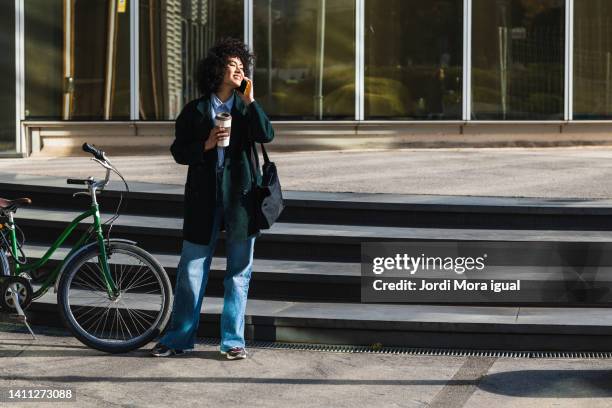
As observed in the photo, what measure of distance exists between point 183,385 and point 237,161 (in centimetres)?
143

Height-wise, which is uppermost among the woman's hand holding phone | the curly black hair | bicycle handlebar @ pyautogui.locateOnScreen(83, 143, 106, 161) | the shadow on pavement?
the curly black hair

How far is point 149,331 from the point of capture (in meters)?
7.14

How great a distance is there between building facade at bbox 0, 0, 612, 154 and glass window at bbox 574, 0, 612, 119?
1 centimetres

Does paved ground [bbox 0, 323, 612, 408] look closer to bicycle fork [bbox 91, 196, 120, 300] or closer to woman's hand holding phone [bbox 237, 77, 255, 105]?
bicycle fork [bbox 91, 196, 120, 300]

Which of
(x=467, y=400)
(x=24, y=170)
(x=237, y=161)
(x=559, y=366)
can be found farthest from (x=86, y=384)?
(x=24, y=170)

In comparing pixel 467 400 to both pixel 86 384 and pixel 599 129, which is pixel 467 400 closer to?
pixel 86 384

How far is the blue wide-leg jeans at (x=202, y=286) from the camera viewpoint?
22.8ft

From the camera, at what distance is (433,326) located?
7.21 metres

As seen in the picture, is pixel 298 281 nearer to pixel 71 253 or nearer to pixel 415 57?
pixel 71 253

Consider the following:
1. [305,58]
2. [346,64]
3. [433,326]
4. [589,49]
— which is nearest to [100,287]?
[433,326]

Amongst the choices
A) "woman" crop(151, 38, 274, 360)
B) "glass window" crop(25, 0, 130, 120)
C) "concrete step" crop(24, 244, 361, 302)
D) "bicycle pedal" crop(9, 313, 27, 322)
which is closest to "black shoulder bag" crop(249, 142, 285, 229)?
"woman" crop(151, 38, 274, 360)

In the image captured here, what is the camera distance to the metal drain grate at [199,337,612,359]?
6.98m

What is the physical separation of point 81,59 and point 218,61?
9.38 metres

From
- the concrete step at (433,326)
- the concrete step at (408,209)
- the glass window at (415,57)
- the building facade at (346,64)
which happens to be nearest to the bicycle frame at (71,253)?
→ the concrete step at (433,326)
